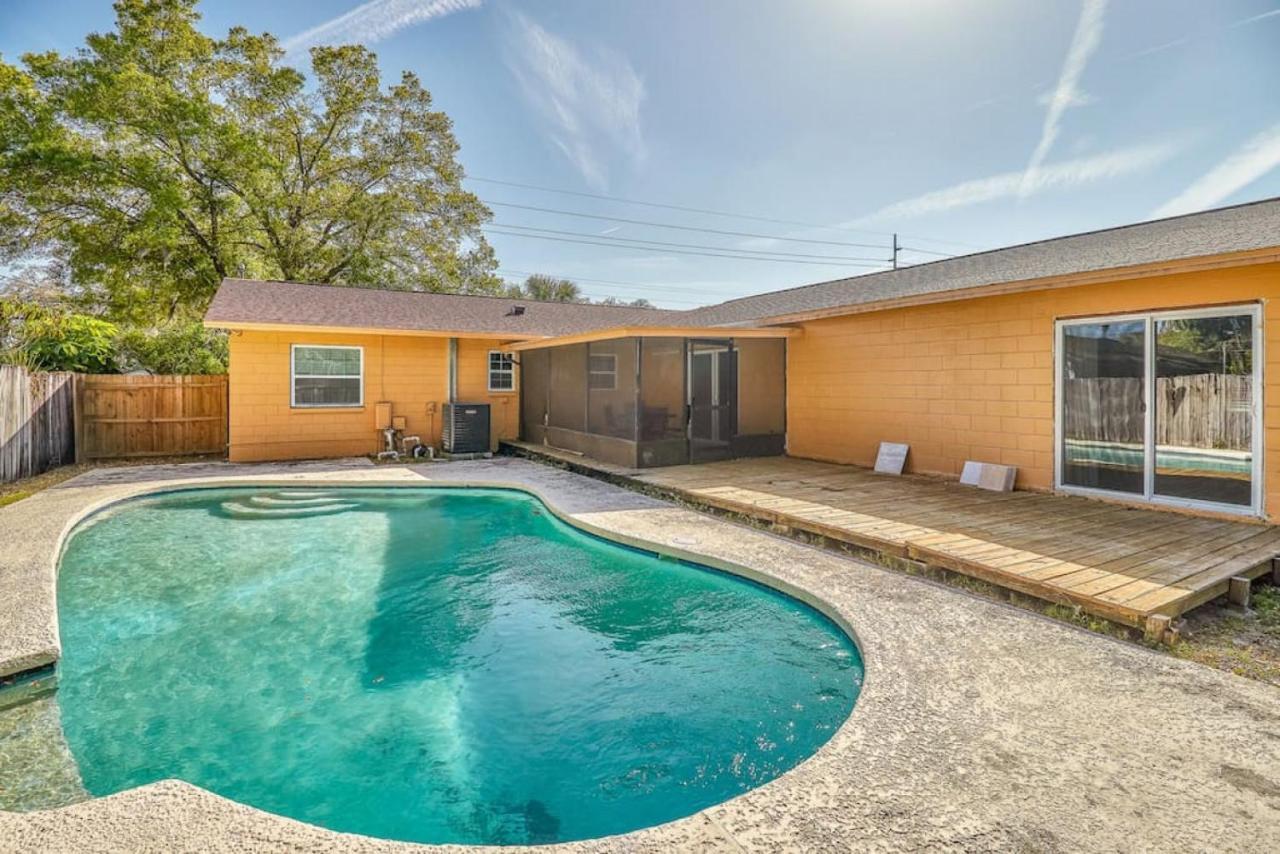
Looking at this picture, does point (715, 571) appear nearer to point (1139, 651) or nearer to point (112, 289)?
point (1139, 651)

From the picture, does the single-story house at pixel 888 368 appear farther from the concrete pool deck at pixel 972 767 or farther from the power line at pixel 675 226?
the power line at pixel 675 226

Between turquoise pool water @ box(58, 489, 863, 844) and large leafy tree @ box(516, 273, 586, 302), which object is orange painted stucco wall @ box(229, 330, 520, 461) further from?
large leafy tree @ box(516, 273, 586, 302)

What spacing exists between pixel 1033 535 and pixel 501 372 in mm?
9800

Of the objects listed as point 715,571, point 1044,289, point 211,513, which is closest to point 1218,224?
point 1044,289

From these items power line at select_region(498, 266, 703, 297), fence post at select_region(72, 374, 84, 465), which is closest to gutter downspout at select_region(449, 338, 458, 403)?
fence post at select_region(72, 374, 84, 465)

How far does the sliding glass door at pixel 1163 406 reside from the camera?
16.5ft

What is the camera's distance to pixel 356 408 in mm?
10875

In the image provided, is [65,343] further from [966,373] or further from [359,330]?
[966,373]

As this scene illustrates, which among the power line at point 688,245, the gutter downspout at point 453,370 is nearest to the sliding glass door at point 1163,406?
the gutter downspout at point 453,370

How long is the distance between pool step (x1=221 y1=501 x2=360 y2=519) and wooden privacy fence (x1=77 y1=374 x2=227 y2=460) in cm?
393

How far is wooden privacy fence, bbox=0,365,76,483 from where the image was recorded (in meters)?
7.92

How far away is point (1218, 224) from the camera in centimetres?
602

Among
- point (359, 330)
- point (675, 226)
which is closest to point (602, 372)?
point (359, 330)

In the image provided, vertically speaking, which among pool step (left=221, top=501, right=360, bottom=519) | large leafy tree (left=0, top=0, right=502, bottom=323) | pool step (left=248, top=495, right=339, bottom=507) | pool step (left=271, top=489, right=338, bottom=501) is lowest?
pool step (left=221, top=501, right=360, bottom=519)
